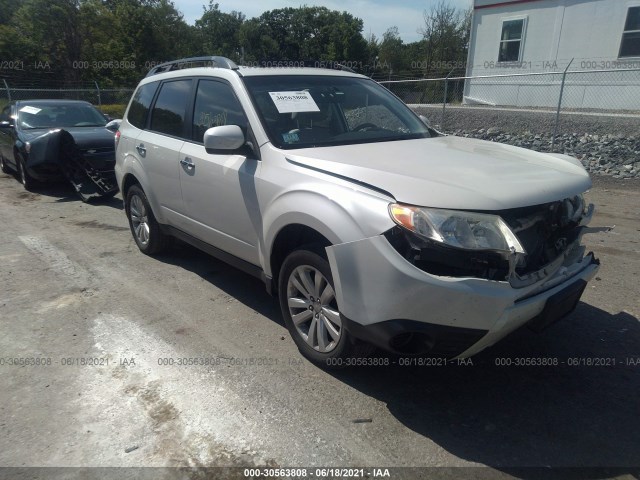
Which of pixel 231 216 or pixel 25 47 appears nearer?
pixel 231 216

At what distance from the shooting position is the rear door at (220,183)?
3580mm

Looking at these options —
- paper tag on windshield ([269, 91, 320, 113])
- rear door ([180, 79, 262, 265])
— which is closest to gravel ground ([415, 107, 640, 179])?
paper tag on windshield ([269, 91, 320, 113])

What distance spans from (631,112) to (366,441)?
1502 centimetres

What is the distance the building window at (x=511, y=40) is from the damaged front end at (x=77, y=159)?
1474 cm

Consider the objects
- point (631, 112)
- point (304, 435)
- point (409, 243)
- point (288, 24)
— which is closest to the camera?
A: point (409, 243)

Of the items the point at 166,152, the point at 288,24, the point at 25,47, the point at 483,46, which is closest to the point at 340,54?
the point at 288,24

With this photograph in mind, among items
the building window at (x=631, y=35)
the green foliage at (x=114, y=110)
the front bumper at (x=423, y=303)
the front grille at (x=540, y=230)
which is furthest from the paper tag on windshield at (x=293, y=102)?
the green foliage at (x=114, y=110)

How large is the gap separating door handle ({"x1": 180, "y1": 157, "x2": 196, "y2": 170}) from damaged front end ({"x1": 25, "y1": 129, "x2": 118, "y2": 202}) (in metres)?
4.88

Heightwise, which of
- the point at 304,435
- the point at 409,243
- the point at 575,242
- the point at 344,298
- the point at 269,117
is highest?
the point at 269,117

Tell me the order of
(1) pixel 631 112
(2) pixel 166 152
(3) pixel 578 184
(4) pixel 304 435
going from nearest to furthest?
(4) pixel 304 435 → (3) pixel 578 184 → (2) pixel 166 152 → (1) pixel 631 112

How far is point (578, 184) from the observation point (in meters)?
2.99

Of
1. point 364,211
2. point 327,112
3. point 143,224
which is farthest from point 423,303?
point 143,224

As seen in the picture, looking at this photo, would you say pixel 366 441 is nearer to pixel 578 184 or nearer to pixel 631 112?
pixel 578 184

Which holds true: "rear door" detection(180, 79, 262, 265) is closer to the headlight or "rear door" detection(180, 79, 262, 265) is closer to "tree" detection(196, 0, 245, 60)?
the headlight
